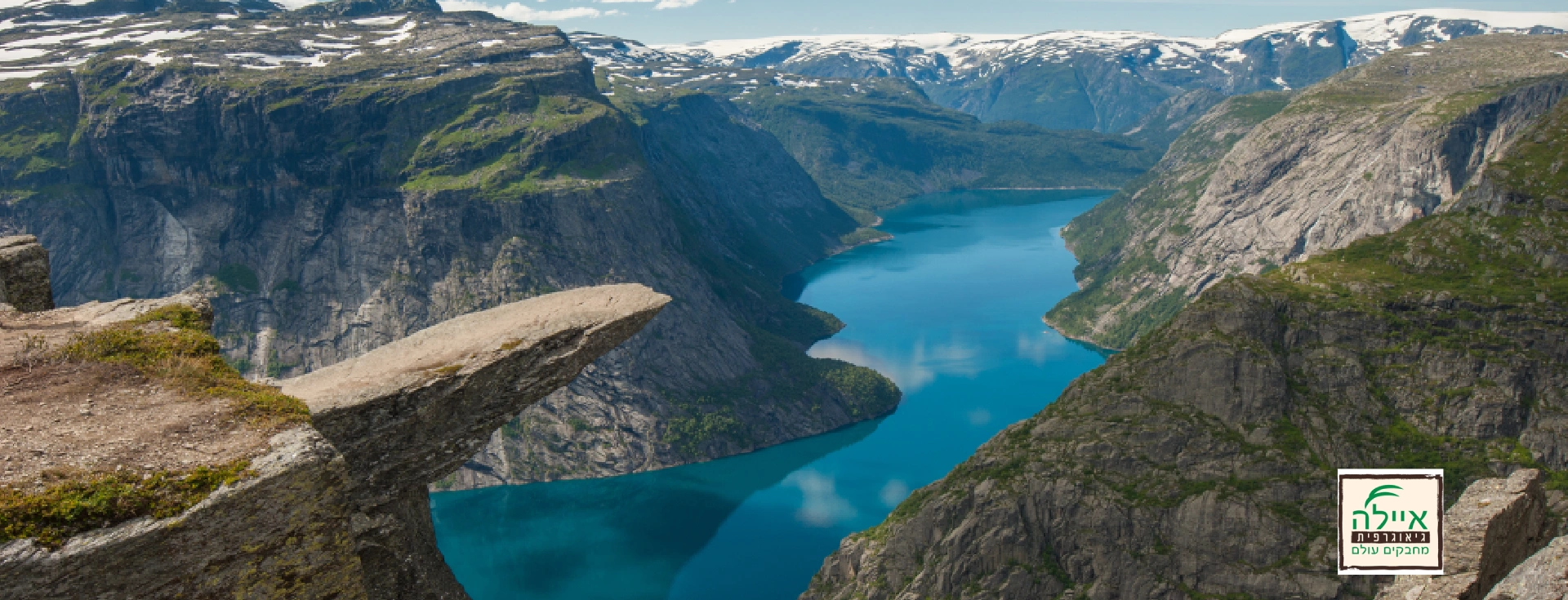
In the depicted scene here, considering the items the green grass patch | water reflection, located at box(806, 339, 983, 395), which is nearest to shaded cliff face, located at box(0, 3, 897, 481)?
water reflection, located at box(806, 339, 983, 395)

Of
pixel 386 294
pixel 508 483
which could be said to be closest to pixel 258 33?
pixel 386 294

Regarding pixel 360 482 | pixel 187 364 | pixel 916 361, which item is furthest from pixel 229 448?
pixel 916 361

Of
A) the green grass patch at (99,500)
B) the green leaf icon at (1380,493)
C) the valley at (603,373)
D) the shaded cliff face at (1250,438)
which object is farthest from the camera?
the shaded cliff face at (1250,438)

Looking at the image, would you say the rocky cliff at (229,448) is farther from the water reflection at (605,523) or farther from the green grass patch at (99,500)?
the water reflection at (605,523)

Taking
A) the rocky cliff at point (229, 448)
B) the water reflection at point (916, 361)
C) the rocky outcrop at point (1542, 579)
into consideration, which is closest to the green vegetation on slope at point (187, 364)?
the rocky cliff at point (229, 448)

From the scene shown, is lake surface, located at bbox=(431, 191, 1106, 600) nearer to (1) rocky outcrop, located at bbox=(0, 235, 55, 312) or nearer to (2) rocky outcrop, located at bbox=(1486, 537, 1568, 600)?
(1) rocky outcrop, located at bbox=(0, 235, 55, 312)

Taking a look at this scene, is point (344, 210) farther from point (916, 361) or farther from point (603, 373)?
point (916, 361)
